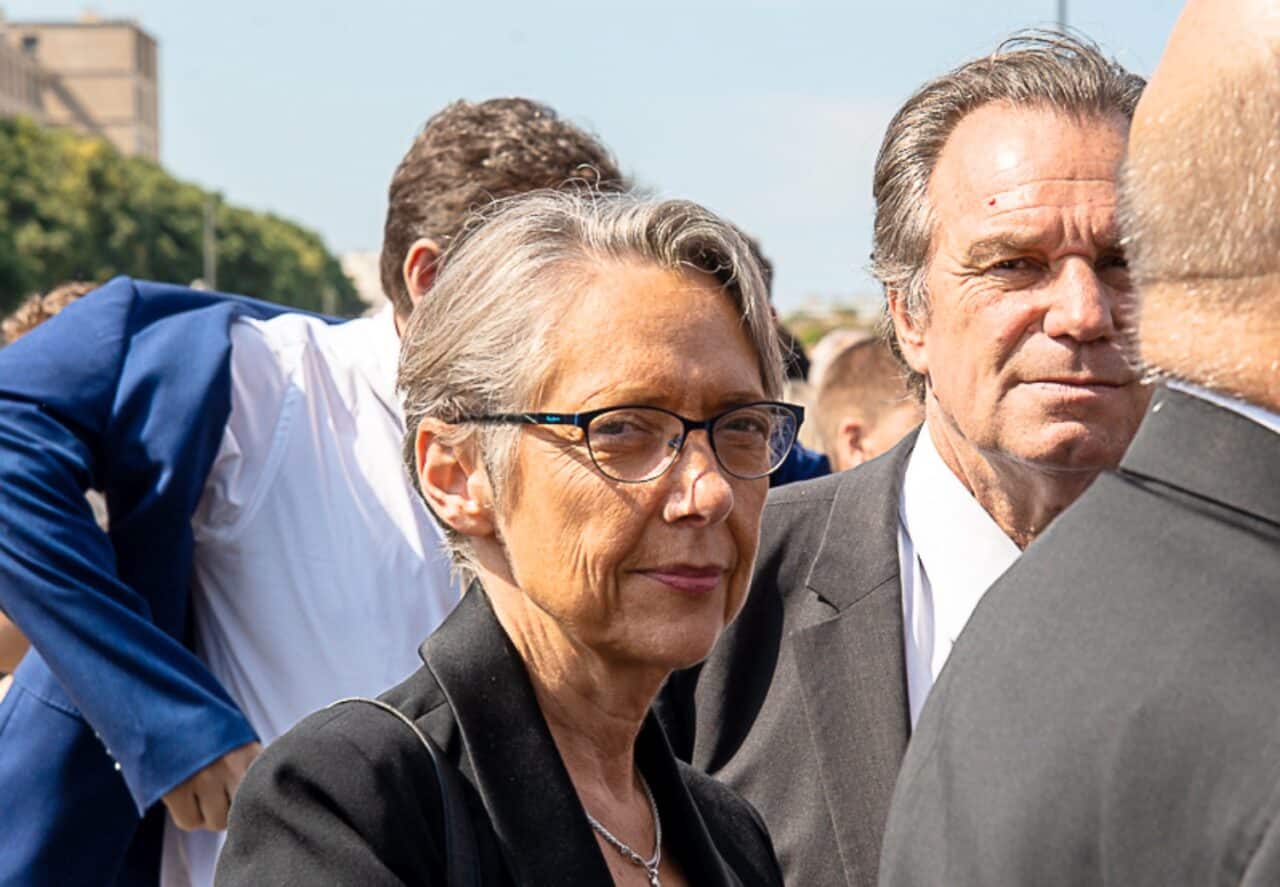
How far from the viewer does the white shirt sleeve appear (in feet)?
12.9

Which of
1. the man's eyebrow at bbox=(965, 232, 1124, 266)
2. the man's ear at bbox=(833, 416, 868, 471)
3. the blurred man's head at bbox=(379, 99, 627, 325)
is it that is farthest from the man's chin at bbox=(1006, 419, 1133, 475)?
the man's ear at bbox=(833, 416, 868, 471)

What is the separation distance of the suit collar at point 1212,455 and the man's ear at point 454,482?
39.6 inches

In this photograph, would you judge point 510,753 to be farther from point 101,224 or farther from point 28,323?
point 101,224

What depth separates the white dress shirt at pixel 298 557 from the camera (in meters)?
3.91

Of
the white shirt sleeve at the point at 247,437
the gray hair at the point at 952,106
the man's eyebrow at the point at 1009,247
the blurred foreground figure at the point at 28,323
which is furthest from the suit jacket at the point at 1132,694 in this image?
the blurred foreground figure at the point at 28,323

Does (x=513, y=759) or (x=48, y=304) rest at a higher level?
(x=513, y=759)

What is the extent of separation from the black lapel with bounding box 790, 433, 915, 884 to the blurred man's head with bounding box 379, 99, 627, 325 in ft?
4.07

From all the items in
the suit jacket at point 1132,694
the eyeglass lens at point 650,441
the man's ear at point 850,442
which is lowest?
the man's ear at point 850,442

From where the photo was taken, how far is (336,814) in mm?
2064

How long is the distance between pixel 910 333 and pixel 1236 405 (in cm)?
185

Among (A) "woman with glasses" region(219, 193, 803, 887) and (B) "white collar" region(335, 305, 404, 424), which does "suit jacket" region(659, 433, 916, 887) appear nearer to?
(A) "woman with glasses" region(219, 193, 803, 887)

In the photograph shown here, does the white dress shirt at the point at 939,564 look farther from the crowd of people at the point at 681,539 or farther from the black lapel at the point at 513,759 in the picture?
the black lapel at the point at 513,759

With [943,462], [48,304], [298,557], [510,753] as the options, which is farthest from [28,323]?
[510,753]

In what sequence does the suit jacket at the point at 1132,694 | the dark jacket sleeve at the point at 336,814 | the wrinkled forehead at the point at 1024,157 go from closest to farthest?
1. the suit jacket at the point at 1132,694
2. the dark jacket sleeve at the point at 336,814
3. the wrinkled forehead at the point at 1024,157
